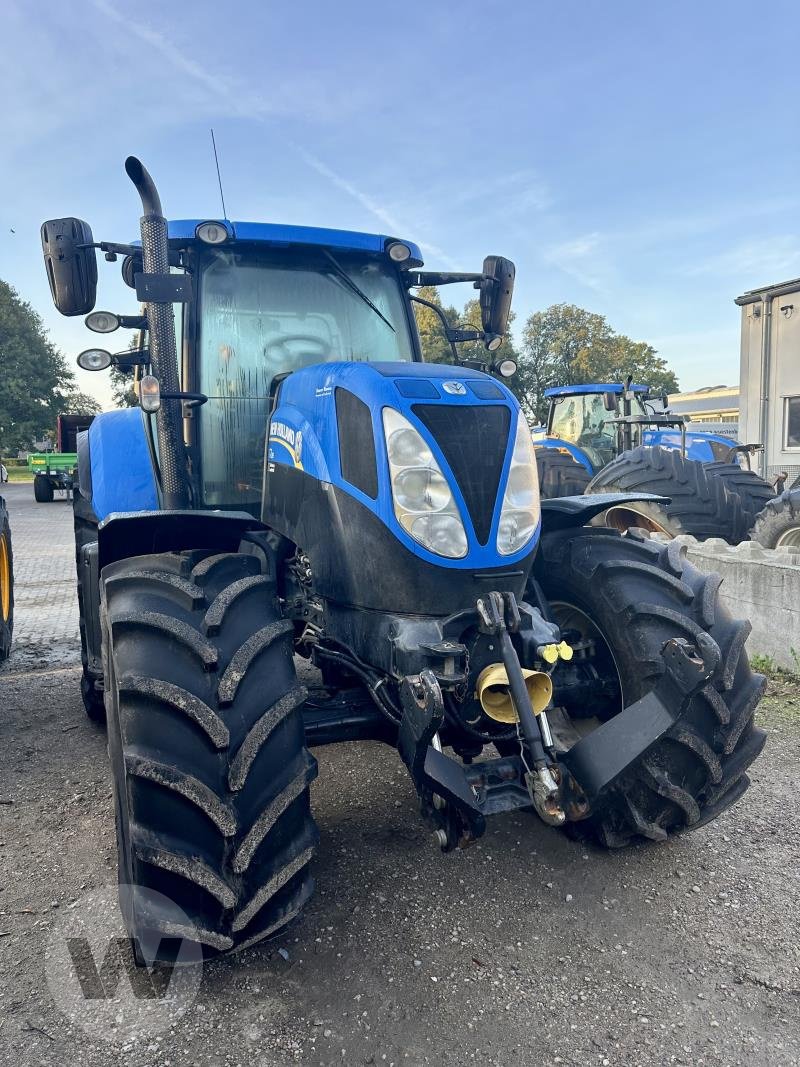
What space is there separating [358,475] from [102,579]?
3.26 ft

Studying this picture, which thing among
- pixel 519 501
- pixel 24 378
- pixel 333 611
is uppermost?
pixel 24 378

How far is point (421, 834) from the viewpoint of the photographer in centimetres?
330

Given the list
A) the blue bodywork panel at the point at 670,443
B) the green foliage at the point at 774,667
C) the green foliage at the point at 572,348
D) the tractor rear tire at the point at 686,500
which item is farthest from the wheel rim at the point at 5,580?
the green foliage at the point at 572,348

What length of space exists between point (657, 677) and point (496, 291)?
1.95m

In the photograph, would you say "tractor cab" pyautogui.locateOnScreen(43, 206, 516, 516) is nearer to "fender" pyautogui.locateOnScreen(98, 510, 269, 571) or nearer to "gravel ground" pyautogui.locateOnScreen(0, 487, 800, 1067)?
"fender" pyautogui.locateOnScreen(98, 510, 269, 571)

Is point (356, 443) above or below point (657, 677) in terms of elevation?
above

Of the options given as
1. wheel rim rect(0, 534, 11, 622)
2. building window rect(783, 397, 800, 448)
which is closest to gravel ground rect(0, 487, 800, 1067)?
wheel rim rect(0, 534, 11, 622)

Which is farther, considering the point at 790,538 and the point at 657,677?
the point at 790,538

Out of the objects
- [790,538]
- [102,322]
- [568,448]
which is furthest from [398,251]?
[568,448]

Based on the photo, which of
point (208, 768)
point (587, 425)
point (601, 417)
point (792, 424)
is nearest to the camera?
point (208, 768)

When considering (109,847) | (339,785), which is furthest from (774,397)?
(109,847)

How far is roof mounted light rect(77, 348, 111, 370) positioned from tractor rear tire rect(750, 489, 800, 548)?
4.94 meters

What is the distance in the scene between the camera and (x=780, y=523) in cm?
624

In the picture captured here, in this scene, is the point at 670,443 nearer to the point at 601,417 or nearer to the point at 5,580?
the point at 601,417
